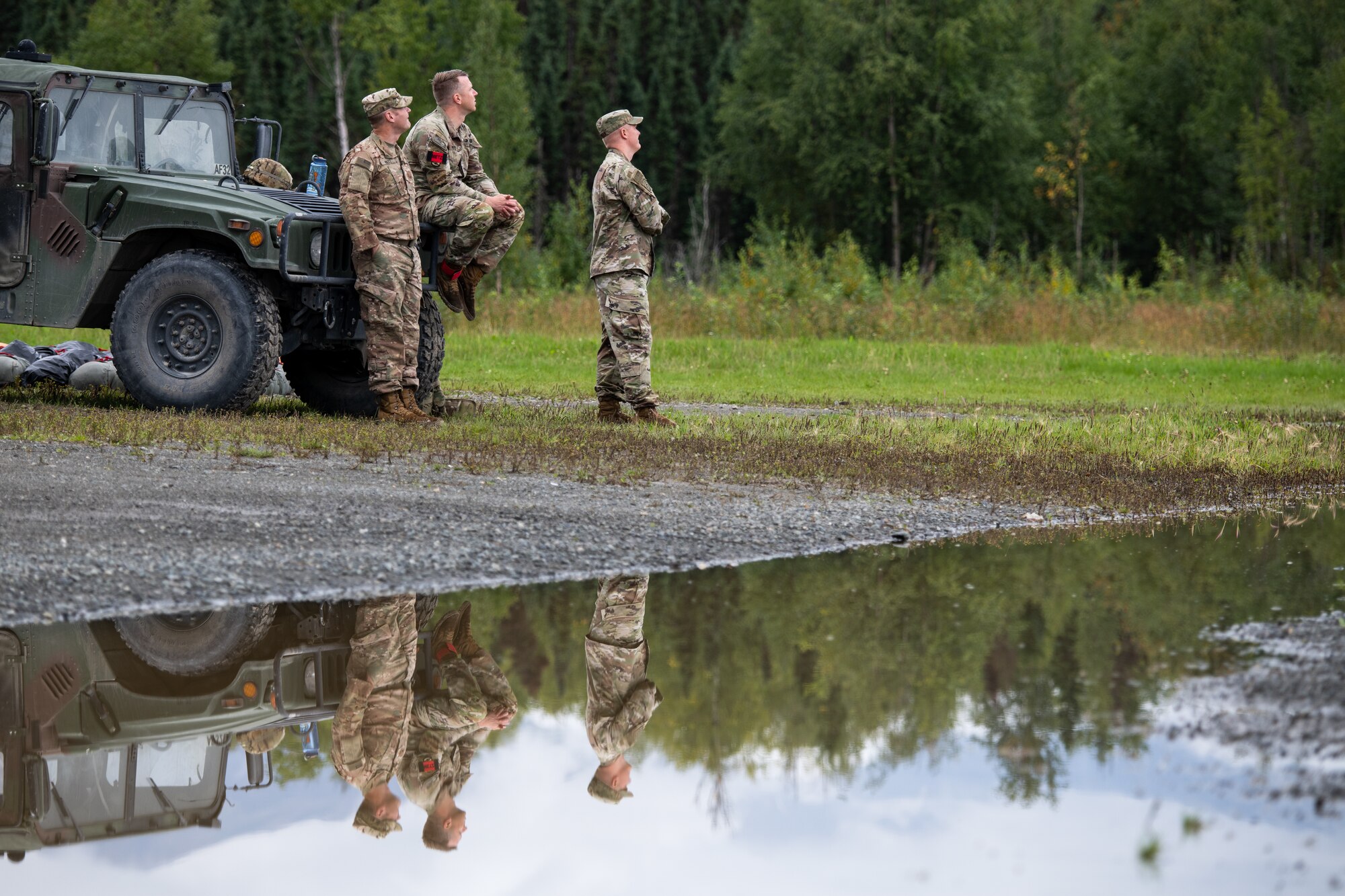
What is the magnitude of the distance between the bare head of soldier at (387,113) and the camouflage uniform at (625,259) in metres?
1.41

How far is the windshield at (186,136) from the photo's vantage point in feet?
38.2

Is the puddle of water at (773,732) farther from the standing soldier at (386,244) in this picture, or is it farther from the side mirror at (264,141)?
the side mirror at (264,141)

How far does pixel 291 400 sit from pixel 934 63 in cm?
4089

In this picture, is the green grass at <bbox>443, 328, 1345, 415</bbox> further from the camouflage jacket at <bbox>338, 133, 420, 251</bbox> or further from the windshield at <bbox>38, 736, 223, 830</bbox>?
the windshield at <bbox>38, 736, 223, 830</bbox>

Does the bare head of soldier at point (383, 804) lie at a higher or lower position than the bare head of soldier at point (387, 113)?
lower

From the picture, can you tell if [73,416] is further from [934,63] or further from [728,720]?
[934,63]

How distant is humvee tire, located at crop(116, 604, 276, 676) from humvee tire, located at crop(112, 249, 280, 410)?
5759 millimetres

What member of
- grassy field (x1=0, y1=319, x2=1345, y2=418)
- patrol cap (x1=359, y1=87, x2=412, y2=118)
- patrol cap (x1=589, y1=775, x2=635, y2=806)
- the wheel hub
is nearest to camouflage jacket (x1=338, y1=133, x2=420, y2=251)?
patrol cap (x1=359, y1=87, x2=412, y2=118)

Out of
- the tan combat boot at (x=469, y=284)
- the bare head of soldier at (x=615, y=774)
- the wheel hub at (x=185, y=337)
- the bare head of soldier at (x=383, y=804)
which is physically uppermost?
the tan combat boot at (x=469, y=284)

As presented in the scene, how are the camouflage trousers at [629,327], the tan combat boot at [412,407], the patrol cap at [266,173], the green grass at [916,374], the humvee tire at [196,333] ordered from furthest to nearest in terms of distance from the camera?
the green grass at [916,374] < the patrol cap at [266,173] < the camouflage trousers at [629,327] < the tan combat boot at [412,407] < the humvee tire at [196,333]

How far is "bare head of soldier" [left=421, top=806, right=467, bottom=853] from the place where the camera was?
3.38 m

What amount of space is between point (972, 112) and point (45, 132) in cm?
4314

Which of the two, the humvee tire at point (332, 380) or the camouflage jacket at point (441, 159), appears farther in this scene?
the humvee tire at point (332, 380)

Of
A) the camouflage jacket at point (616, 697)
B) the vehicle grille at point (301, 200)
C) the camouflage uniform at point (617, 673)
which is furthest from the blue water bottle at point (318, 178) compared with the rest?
the camouflage jacket at point (616, 697)
